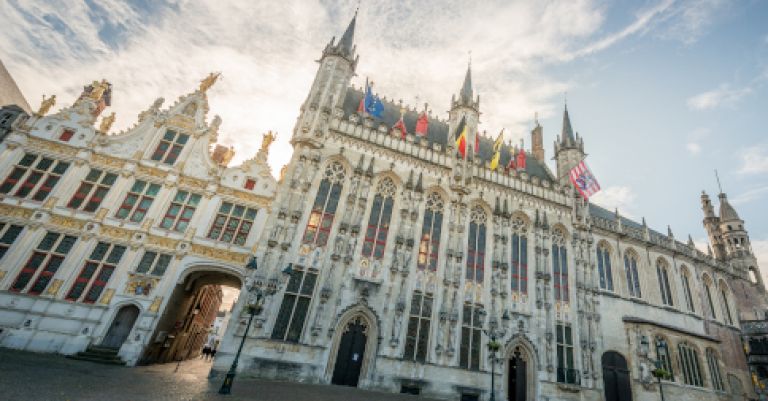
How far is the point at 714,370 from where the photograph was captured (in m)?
25.2

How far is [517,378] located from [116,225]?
25.9 meters

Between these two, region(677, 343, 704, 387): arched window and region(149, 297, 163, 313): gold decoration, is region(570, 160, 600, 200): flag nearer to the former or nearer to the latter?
region(677, 343, 704, 387): arched window

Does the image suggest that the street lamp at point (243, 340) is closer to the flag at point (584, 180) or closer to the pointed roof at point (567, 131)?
the flag at point (584, 180)

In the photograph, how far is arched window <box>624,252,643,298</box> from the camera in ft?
86.4

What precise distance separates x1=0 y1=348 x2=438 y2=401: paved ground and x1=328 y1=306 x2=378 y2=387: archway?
1109 millimetres

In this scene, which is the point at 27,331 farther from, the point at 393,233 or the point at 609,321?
the point at 609,321

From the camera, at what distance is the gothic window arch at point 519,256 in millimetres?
22828

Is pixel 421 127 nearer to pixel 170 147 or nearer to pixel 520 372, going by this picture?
pixel 170 147

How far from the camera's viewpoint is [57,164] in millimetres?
19062

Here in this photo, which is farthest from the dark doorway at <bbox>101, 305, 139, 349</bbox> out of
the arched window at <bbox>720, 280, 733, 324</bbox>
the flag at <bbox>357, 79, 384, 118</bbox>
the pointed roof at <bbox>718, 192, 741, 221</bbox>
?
the pointed roof at <bbox>718, 192, 741, 221</bbox>

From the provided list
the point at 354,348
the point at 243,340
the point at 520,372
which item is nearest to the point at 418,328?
the point at 354,348

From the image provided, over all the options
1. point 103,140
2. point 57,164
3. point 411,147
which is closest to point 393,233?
point 411,147

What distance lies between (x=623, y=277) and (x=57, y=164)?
40208 millimetres

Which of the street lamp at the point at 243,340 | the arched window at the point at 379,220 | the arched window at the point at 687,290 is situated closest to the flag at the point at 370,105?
the arched window at the point at 379,220
